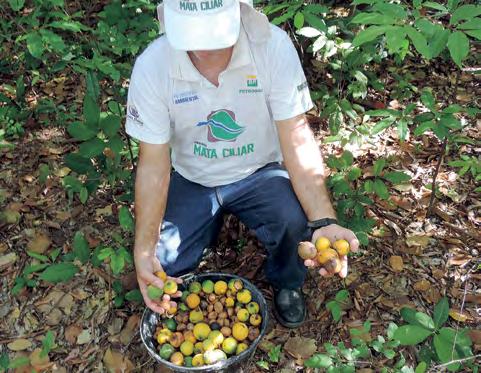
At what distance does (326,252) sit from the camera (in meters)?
1.97

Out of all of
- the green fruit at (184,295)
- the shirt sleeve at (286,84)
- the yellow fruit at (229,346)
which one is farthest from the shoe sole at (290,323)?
the shirt sleeve at (286,84)

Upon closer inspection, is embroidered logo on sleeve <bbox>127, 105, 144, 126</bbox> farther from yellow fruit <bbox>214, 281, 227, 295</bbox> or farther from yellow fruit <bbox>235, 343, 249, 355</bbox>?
yellow fruit <bbox>235, 343, 249, 355</bbox>

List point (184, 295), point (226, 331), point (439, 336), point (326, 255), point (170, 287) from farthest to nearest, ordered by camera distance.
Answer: point (184, 295)
point (226, 331)
point (170, 287)
point (326, 255)
point (439, 336)

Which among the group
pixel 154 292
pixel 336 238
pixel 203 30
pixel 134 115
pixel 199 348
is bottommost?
pixel 199 348

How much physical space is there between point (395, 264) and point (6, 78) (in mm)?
3116

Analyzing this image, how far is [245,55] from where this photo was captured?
210cm

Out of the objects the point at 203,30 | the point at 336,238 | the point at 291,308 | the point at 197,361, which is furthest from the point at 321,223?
the point at 203,30

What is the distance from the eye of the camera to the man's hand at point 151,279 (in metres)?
2.12

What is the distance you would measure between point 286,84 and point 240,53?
23cm

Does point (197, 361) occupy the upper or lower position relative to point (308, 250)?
lower

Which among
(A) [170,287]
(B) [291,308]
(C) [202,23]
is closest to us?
(C) [202,23]

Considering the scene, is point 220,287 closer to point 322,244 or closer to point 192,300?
point 192,300

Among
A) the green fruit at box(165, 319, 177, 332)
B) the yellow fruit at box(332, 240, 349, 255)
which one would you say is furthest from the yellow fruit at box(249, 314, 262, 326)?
the yellow fruit at box(332, 240, 349, 255)

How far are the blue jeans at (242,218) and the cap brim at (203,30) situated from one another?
0.71 meters
